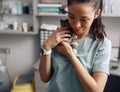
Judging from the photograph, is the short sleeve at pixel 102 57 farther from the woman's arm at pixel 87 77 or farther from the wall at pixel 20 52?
the wall at pixel 20 52

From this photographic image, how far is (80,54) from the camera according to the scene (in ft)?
2.91

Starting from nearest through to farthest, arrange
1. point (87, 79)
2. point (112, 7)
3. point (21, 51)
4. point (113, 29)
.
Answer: point (87, 79)
point (112, 7)
point (113, 29)
point (21, 51)

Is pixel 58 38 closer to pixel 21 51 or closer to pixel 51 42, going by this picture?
pixel 51 42

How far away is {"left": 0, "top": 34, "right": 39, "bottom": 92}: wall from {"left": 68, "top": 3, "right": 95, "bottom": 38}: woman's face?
74.4 inches

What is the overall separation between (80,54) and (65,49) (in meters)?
0.07

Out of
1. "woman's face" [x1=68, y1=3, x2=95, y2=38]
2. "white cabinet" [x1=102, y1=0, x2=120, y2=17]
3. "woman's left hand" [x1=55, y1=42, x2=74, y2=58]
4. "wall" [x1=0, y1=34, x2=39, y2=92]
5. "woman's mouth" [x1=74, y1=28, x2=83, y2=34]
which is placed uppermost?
"white cabinet" [x1=102, y1=0, x2=120, y2=17]

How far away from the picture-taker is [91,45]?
0.89m

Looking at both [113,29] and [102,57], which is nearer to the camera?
[102,57]

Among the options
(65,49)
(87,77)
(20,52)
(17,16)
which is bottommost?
(20,52)

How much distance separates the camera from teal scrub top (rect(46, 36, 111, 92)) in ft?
2.86

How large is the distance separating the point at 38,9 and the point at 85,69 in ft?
5.55

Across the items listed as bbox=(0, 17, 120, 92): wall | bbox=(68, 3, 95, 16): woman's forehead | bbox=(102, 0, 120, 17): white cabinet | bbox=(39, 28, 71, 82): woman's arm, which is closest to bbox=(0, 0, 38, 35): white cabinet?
bbox=(0, 17, 120, 92): wall

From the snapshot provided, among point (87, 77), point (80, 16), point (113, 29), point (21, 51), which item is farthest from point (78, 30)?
point (21, 51)

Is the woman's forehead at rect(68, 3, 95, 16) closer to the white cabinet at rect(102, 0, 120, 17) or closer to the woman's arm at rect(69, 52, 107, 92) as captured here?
the woman's arm at rect(69, 52, 107, 92)
